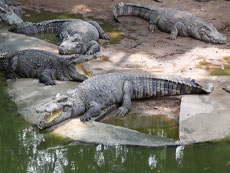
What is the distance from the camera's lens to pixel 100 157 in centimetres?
448

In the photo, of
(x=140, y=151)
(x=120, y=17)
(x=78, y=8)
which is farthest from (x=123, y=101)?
(x=78, y=8)

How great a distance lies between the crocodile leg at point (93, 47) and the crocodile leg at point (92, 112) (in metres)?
2.95

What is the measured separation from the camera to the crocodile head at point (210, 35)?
8.81 metres

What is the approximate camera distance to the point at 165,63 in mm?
7523

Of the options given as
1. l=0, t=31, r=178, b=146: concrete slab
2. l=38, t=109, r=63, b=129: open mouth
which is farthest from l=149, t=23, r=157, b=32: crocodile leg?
l=38, t=109, r=63, b=129: open mouth

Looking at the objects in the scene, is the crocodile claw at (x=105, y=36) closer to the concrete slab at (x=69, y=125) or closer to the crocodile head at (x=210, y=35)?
the crocodile head at (x=210, y=35)

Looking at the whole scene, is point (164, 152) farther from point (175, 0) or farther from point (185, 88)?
point (175, 0)

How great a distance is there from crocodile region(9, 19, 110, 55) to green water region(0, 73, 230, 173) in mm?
3502

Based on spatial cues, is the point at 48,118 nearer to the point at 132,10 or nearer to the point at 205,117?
the point at 205,117

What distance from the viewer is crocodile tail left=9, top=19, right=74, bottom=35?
370 inches

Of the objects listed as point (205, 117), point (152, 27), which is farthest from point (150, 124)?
point (152, 27)

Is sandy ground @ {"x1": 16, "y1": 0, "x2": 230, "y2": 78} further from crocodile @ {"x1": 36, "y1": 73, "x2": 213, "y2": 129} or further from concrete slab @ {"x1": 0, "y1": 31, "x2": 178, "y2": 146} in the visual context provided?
Result: concrete slab @ {"x1": 0, "y1": 31, "x2": 178, "y2": 146}

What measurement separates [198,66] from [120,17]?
4.20 metres

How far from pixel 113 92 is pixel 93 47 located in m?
2.88
